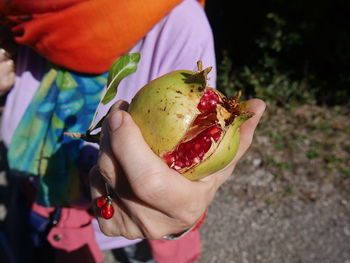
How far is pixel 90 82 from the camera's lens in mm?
1286

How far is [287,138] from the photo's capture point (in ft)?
10.1

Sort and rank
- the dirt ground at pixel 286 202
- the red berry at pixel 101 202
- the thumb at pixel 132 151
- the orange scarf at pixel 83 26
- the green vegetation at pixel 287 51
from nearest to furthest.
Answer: the thumb at pixel 132 151 → the red berry at pixel 101 202 → the orange scarf at pixel 83 26 → the dirt ground at pixel 286 202 → the green vegetation at pixel 287 51

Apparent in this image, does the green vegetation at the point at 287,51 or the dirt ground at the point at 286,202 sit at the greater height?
the green vegetation at the point at 287,51

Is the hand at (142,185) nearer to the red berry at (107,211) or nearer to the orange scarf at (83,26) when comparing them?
the red berry at (107,211)

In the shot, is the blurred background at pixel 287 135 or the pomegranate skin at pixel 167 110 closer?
the pomegranate skin at pixel 167 110

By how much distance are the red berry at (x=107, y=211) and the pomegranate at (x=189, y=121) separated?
180 mm

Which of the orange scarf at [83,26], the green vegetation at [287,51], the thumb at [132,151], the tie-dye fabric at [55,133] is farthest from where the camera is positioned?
the green vegetation at [287,51]

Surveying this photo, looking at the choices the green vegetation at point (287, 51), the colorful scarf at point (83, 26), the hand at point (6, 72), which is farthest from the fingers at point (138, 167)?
the green vegetation at point (287, 51)

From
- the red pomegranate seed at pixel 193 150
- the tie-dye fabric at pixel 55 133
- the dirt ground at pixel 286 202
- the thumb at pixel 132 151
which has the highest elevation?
the thumb at pixel 132 151

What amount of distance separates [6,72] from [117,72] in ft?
1.96

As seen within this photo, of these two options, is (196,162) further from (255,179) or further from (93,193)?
(255,179)

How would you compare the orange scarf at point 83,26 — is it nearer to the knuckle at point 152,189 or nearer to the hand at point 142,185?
the hand at point 142,185

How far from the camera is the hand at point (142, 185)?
2.74 ft

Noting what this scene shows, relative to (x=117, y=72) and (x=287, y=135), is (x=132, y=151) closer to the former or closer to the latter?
(x=117, y=72)
